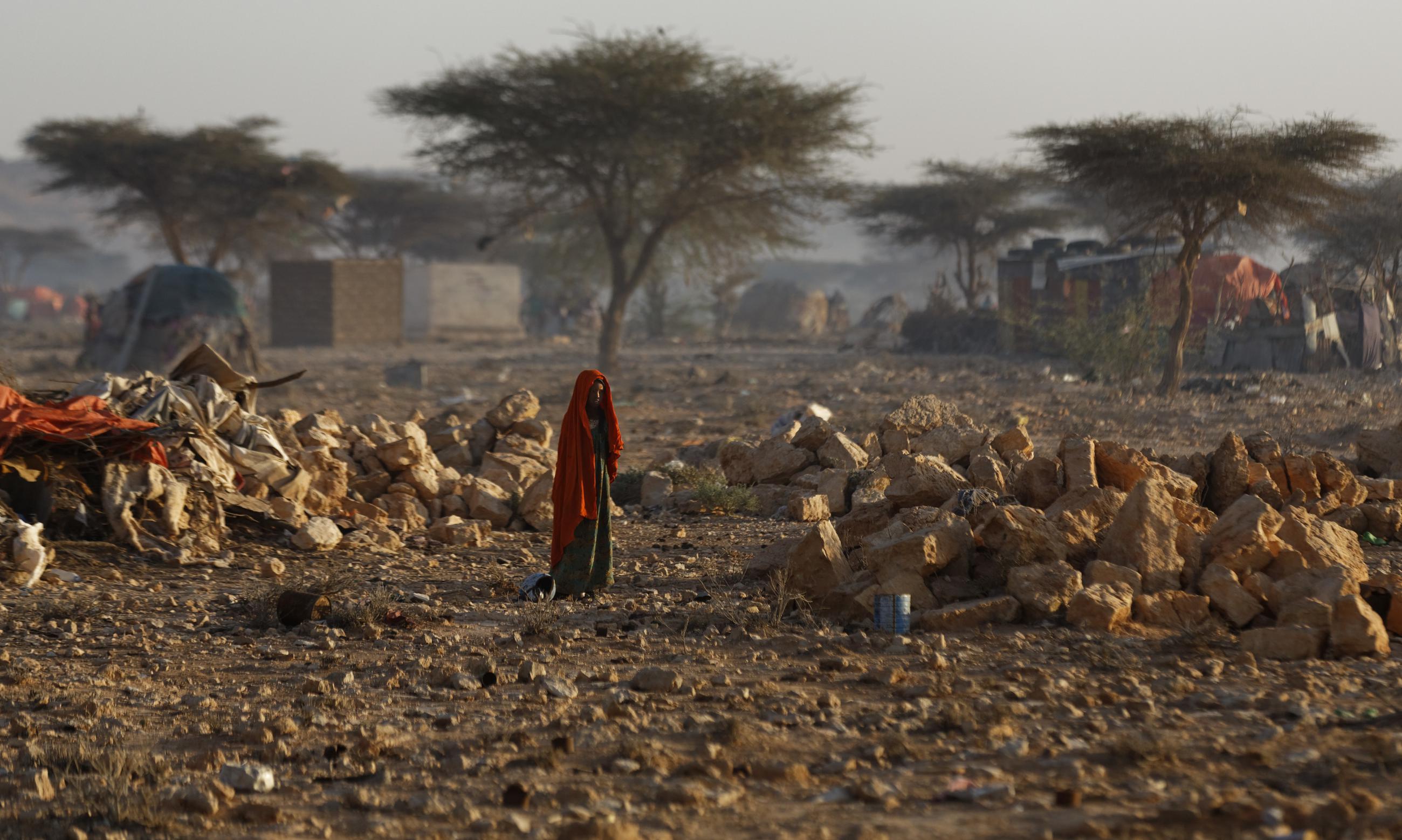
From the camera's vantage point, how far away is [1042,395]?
15781 millimetres

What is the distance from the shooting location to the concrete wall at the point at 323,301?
26.9 metres

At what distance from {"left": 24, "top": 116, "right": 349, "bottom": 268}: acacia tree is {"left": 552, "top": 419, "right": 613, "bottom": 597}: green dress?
19696mm

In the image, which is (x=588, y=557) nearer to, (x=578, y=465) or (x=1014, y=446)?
(x=578, y=465)

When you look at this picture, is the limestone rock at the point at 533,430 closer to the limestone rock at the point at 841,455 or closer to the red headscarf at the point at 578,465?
the limestone rock at the point at 841,455

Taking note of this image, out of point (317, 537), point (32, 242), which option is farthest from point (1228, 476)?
point (32, 242)

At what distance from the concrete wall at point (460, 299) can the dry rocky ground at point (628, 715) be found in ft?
88.0

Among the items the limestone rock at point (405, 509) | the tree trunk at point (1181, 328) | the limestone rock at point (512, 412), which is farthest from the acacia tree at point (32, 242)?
A: the limestone rock at point (405, 509)

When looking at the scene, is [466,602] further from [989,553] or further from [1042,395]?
[1042,395]

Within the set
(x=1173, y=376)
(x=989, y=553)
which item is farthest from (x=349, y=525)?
(x=1173, y=376)

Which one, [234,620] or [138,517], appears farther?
[138,517]

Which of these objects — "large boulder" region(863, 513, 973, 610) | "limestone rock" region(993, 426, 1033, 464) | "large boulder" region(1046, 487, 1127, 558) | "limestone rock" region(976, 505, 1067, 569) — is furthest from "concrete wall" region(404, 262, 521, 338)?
"limestone rock" region(976, 505, 1067, 569)

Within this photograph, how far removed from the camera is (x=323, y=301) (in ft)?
88.4

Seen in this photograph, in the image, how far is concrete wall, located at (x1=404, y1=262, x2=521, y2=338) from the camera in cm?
3350

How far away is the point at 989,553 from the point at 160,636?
3626 mm
